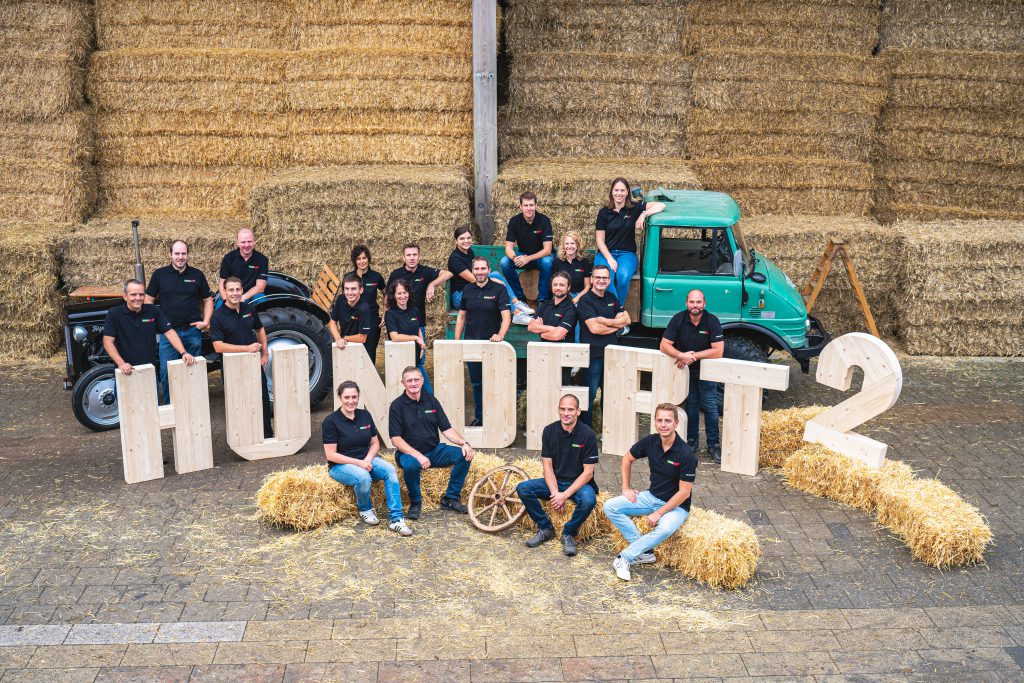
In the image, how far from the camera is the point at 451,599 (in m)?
8.22

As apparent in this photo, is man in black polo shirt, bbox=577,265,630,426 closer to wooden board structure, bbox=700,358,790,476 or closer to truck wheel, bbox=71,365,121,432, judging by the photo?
wooden board structure, bbox=700,358,790,476

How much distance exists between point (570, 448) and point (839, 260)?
26.2ft

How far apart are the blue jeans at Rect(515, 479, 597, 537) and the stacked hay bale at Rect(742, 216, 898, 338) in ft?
23.8

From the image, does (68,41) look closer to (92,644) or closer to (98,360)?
(98,360)

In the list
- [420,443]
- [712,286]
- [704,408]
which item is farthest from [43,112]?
[704,408]

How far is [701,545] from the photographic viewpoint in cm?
844

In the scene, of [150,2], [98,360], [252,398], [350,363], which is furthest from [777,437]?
[150,2]

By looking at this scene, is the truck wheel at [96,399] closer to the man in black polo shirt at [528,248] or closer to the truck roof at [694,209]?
the man in black polo shirt at [528,248]

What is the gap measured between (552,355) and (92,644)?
5.41 metres

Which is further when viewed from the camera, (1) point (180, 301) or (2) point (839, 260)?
(2) point (839, 260)

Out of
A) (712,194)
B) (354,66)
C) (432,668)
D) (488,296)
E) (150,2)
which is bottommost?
(432,668)

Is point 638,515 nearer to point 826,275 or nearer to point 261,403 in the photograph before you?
point 261,403

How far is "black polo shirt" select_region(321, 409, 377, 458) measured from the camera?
939 cm

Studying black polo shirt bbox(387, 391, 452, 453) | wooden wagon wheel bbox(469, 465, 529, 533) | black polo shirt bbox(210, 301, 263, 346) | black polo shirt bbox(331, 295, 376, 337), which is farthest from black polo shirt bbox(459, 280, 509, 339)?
wooden wagon wheel bbox(469, 465, 529, 533)
